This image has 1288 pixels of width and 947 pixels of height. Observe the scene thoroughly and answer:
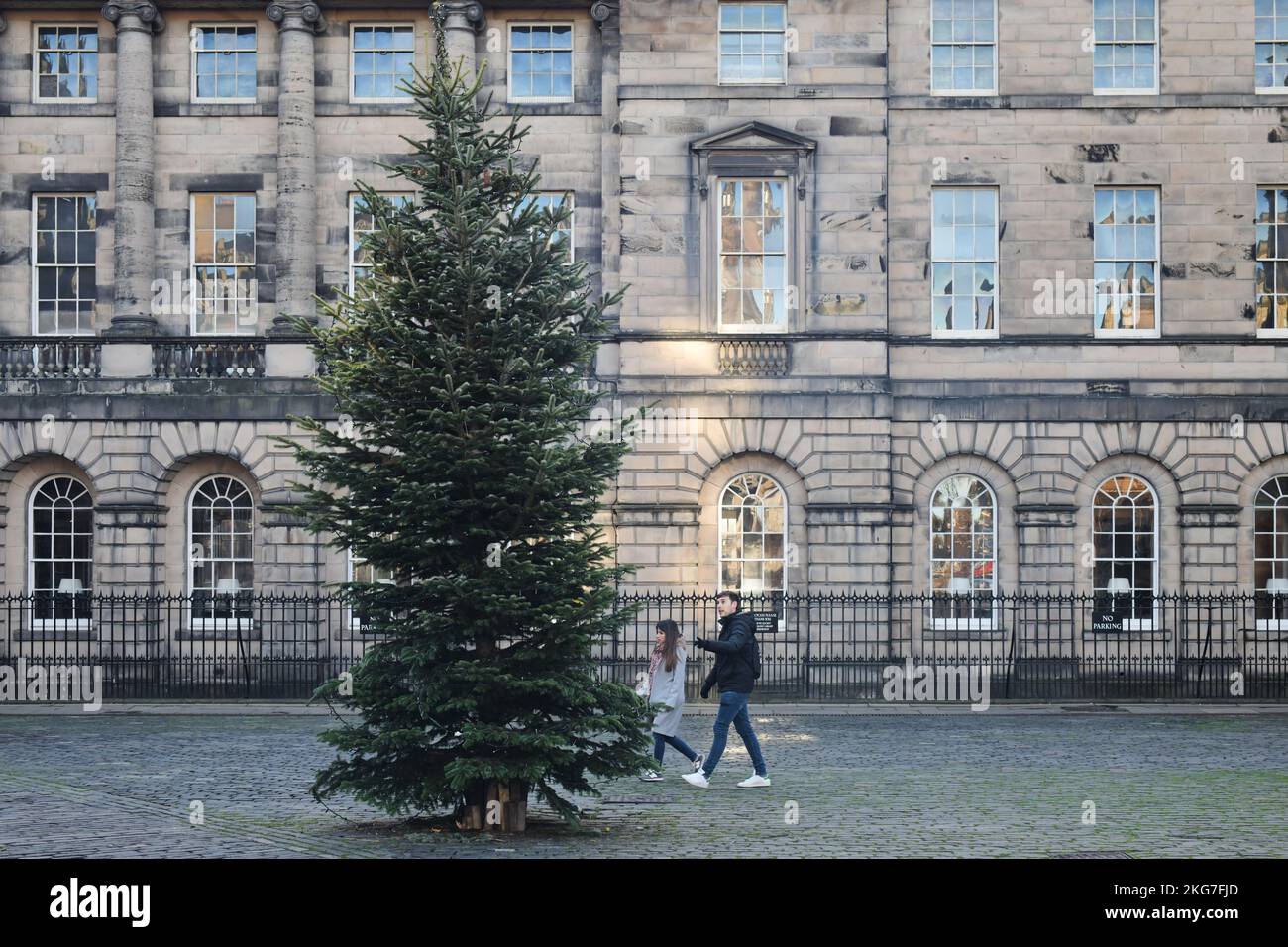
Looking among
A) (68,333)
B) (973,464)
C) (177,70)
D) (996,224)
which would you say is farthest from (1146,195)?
(68,333)

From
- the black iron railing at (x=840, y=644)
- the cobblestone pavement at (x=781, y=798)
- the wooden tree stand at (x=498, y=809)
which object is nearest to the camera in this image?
the cobblestone pavement at (x=781, y=798)

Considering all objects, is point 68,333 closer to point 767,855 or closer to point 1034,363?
point 1034,363

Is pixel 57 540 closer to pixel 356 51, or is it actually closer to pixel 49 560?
pixel 49 560

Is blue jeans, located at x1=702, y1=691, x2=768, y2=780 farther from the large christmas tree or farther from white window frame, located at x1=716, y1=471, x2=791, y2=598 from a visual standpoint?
white window frame, located at x1=716, y1=471, x2=791, y2=598

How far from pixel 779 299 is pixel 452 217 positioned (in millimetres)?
16600

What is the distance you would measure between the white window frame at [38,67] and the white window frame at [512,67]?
7.69 metres

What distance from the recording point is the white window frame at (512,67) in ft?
102

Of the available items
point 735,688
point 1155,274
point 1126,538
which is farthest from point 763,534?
point 735,688

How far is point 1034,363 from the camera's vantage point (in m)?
30.6

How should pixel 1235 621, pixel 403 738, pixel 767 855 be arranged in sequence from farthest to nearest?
1. pixel 1235 621
2. pixel 403 738
3. pixel 767 855

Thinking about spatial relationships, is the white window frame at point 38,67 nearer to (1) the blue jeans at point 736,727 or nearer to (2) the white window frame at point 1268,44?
(1) the blue jeans at point 736,727

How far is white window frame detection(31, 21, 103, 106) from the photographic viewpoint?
3136cm

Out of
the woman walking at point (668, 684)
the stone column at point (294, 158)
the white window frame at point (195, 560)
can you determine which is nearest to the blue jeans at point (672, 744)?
the woman walking at point (668, 684)

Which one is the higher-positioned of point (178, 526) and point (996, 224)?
point (996, 224)
